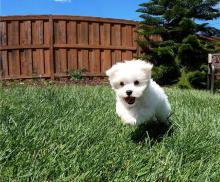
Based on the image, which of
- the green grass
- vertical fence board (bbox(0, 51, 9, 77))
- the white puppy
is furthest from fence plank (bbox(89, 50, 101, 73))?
the white puppy

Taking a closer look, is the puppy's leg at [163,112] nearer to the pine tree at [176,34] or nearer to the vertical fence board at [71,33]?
the pine tree at [176,34]

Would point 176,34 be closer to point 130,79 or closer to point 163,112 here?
point 163,112

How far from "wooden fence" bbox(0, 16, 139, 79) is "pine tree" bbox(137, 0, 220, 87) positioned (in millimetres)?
1145

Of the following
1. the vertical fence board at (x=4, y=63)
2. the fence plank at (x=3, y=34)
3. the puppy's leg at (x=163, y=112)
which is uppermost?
the fence plank at (x=3, y=34)

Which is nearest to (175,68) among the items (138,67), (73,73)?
(73,73)

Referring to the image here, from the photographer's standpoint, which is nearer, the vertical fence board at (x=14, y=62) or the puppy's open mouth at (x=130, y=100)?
the puppy's open mouth at (x=130, y=100)

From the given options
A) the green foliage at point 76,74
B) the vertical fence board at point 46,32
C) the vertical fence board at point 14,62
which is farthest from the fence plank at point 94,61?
the vertical fence board at point 14,62

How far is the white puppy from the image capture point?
173 inches

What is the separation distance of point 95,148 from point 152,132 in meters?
1.47

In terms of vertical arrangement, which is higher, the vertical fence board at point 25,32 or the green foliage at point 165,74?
the vertical fence board at point 25,32

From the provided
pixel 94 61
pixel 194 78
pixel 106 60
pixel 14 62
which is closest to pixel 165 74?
pixel 194 78

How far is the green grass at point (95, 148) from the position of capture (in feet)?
10.9

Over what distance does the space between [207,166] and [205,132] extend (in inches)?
40.0

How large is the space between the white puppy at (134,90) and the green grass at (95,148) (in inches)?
9.9
